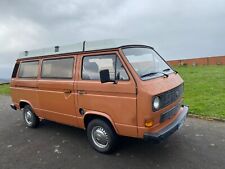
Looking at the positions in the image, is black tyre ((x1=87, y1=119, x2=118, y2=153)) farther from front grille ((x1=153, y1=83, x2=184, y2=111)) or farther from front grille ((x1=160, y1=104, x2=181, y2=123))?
front grille ((x1=153, y1=83, x2=184, y2=111))

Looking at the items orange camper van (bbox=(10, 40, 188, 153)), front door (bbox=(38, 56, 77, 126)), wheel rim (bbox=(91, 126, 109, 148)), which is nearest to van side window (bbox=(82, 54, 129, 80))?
orange camper van (bbox=(10, 40, 188, 153))

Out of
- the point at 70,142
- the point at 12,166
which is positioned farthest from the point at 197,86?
the point at 12,166

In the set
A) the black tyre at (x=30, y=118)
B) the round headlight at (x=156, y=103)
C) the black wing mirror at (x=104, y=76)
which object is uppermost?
the black wing mirror at (x=104, y=76)

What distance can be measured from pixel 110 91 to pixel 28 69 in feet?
11.1

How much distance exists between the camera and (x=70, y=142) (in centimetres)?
576

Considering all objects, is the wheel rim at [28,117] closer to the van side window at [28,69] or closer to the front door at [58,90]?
the front door at [58,90]

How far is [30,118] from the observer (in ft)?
23.2

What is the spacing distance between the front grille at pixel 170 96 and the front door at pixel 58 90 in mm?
1936

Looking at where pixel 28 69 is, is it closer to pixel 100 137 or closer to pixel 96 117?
pixel 96 117

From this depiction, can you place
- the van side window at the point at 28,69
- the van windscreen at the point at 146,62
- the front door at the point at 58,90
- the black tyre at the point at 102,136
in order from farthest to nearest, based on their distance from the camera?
the van side window at the point at 28,69
the front door at the point at 58,90
the black tyre at the point at 102,136
the van windscreen at the point at 146,62

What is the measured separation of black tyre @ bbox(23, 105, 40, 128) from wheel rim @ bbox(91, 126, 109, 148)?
102 inches

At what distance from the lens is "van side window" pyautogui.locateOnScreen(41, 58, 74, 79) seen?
17.8ft

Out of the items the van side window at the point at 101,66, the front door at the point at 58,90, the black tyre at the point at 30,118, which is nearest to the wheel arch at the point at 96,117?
the front door at the point at 58,90

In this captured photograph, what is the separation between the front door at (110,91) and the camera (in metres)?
4.29
